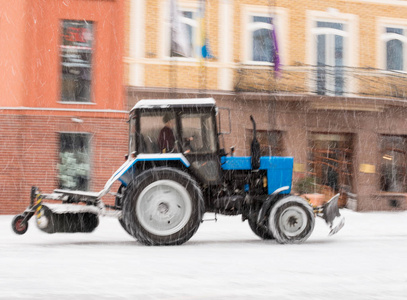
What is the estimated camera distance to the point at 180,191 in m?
10.5

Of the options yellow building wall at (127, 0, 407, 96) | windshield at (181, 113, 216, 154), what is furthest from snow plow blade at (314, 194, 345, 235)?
yellow building wall at (127, 0, 407, 96)

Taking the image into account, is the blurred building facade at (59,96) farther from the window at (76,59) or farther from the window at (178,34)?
the window at (178,34)

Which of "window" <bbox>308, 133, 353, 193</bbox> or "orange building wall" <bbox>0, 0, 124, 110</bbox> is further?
"window" <bbox>308, 133, 353, 193</bbox>

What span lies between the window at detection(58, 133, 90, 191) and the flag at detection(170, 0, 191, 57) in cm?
366

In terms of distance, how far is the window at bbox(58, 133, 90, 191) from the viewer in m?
19.1

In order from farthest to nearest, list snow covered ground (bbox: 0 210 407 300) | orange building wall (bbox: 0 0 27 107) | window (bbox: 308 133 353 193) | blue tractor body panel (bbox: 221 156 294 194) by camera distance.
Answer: window (bbox: 308 133 353 193) < orange building wall (bbox: 0 0 27 107) < blue tractor body panel (bbox: 221 156 294 194) < snow covered ground (bbox: 0 210 407 300)

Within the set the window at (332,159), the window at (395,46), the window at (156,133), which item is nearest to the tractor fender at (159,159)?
the window at (156,133)

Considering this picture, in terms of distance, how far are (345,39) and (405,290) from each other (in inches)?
629

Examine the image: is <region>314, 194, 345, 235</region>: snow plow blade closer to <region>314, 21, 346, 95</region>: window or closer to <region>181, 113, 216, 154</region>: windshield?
<region>181, 113, 216, 154</region>: windshield

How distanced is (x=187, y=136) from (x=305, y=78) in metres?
10.4

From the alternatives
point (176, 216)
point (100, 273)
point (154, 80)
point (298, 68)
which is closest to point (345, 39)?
point (298, 68)

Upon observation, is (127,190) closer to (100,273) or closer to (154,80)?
(100,273)

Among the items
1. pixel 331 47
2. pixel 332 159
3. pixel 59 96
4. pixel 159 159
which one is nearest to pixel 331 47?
pixel 331 47

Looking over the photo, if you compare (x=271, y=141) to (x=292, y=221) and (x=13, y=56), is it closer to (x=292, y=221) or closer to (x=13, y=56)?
(x=13, y=56)
